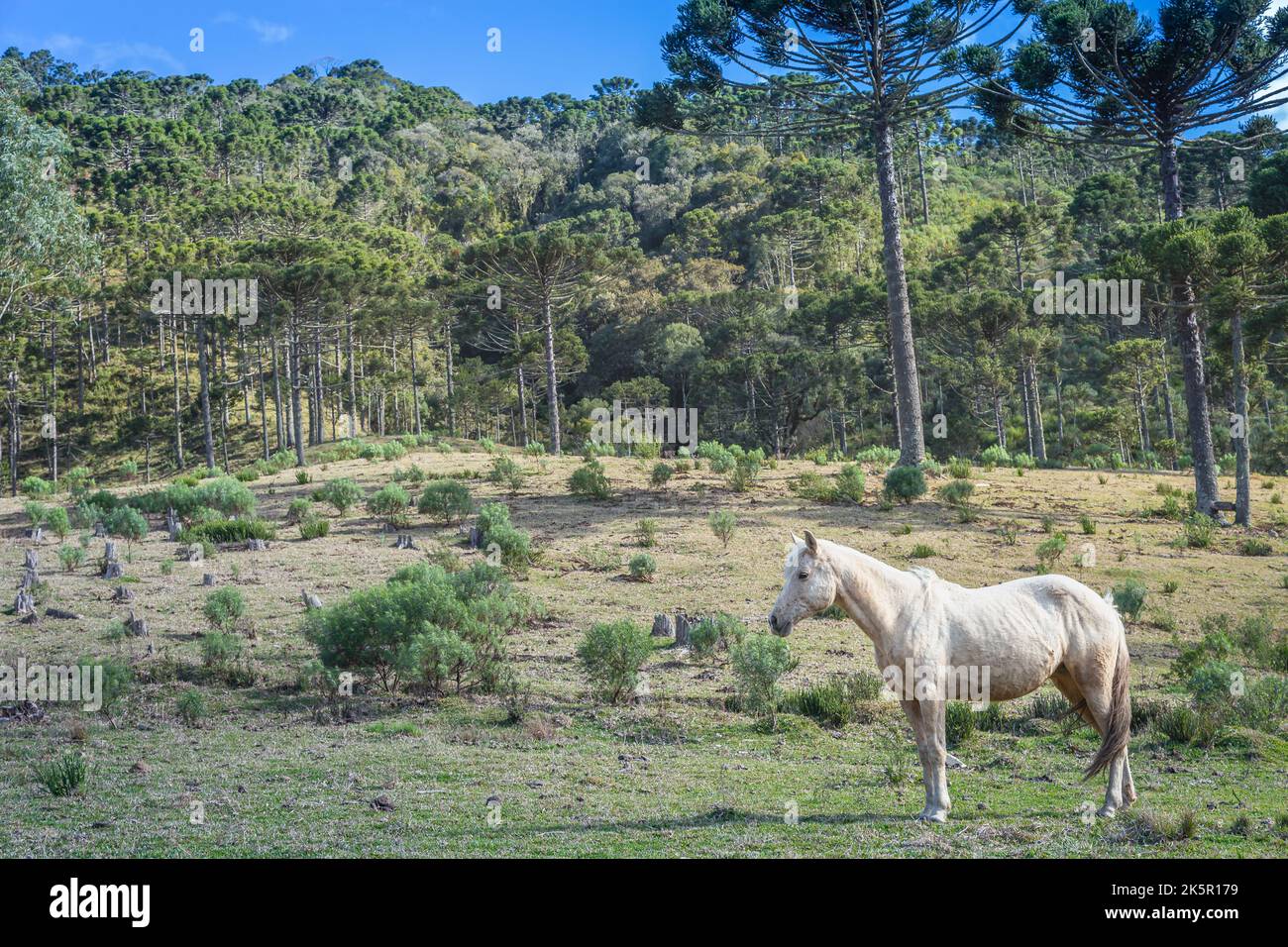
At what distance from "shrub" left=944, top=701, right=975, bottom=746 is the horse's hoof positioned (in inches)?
101

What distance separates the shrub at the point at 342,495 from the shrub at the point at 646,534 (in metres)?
6.39

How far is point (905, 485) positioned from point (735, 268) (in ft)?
189

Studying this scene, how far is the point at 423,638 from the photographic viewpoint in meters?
10.8

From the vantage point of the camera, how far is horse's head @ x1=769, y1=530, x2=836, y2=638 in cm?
646

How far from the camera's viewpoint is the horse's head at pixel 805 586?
6.46m

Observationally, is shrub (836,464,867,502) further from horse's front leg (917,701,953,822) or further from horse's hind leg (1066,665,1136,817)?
horse's front leg (917,701,953,822)

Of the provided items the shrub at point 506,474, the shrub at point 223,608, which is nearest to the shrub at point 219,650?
the shrub at point 223,608

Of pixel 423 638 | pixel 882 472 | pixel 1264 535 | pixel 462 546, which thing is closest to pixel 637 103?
pixel 882 472

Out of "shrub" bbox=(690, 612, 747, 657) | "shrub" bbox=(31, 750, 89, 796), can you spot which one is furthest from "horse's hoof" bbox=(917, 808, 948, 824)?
"shrub" bbox=(31, 750, 89, 796)

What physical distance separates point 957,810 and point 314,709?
21.4ft

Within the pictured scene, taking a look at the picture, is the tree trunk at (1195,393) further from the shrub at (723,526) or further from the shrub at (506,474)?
the shrub at (506,474)

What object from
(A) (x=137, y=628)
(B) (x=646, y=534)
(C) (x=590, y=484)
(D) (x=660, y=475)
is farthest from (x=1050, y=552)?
(A) (x=137, y=628)

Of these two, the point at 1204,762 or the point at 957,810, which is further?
the point at 1204,762

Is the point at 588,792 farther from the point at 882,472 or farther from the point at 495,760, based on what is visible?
the point at 882,472
